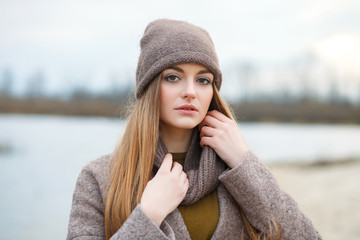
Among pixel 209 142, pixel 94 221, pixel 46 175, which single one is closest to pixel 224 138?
pixel 209 142

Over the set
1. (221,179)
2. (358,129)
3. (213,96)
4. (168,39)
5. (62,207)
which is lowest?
(358,129)

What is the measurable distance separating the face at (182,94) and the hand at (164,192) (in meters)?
0.24

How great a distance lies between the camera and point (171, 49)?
1.77 metres

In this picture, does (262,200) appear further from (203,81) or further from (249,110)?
(249,110)

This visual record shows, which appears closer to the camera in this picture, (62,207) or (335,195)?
(62,207)

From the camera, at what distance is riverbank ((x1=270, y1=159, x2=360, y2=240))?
6.62m

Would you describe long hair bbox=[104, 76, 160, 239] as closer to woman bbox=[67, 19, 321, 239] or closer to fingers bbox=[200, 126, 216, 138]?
woman bbox=[67, 19, 321, 239]

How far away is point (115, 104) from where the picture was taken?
33812 mm

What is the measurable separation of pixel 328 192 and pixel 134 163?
8918 millimetres

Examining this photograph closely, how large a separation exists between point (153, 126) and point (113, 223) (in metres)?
0.53

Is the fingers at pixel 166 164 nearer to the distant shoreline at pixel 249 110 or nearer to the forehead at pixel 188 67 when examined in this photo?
the forehead at pixel 188 67

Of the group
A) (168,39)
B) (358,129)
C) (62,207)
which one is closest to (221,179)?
(168,39)

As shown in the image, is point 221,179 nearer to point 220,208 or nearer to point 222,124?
point 220,208

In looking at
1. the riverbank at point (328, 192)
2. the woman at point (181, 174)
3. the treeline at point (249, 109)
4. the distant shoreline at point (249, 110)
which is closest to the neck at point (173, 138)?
the woman at point (181, 174)
